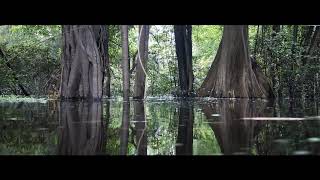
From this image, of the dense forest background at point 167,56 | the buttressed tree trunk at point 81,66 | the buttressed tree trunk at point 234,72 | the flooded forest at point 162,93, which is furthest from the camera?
the dense forest background at point 167,56

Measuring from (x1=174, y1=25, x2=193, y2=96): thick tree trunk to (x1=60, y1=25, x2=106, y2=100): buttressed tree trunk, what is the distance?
3.59 metres

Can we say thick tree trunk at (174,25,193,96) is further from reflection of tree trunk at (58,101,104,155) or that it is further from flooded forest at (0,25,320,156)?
reflection of tree trunk at (58,101,104,155)

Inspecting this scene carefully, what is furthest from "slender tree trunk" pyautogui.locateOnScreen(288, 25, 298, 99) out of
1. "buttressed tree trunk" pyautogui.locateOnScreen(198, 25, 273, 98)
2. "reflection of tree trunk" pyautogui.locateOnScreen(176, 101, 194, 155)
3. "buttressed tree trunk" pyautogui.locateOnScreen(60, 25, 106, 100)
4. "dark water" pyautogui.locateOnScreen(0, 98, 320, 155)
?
"reflection of tree trunk" pyautogui.locateOnScreen(176, 101, 194, 155)

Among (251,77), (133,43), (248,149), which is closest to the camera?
(248,149)

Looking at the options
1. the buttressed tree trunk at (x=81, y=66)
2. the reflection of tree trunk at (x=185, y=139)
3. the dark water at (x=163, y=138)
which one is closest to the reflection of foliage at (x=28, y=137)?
the dark water at (x=163, y=138)

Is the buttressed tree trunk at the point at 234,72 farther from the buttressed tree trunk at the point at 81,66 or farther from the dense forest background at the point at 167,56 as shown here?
the dense forest background at the point at 167,56

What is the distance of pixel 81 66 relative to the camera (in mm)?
7145

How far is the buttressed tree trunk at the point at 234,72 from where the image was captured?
7.47m

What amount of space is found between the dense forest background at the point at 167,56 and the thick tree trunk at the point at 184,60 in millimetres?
1040

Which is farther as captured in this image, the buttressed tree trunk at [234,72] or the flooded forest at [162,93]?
the buttressed tree trunk at [234,72]
